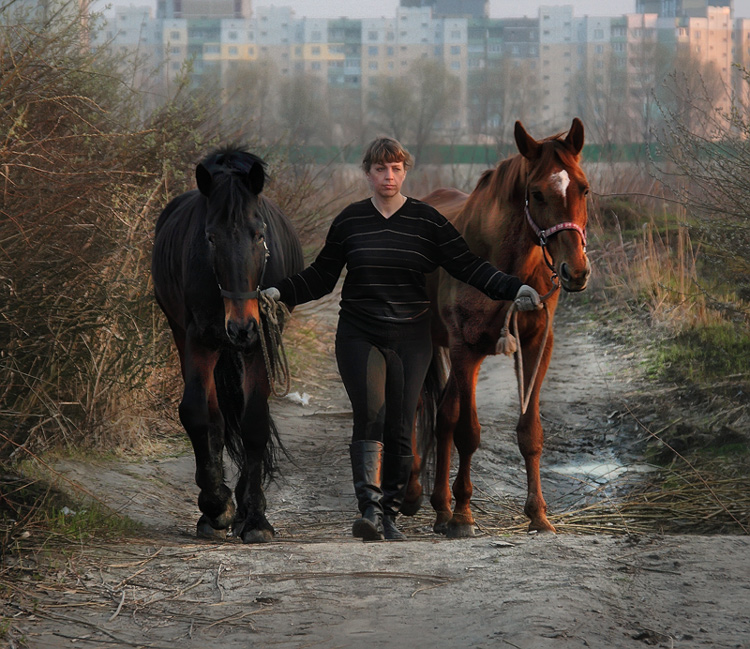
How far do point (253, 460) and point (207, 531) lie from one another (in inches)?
18.4

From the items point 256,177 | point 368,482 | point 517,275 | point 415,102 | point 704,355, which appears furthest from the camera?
point 415,102

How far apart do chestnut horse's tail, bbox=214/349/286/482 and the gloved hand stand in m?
1.65

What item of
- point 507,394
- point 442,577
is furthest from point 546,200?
point 507,394

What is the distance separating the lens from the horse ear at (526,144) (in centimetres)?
524

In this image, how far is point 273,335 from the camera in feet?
17.7

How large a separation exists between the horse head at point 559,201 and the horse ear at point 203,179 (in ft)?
5.08

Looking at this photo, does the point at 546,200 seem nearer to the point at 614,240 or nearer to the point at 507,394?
the point at 507,394

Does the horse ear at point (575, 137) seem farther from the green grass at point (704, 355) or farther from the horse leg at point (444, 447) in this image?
the green grass at point (704, 355)

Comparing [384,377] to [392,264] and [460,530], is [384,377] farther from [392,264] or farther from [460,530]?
[460,530]

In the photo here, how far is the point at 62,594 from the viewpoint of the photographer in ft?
13.6

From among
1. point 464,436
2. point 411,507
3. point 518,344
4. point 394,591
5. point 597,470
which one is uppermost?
point 518,344

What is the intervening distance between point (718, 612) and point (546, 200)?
2155mm

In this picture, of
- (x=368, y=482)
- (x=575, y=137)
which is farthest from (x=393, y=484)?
(x=575, y=137)

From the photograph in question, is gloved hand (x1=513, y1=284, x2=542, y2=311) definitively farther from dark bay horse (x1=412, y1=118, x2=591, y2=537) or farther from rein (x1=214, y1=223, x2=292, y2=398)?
rein (x1=214, y1=223, x2=292, y2=398)
